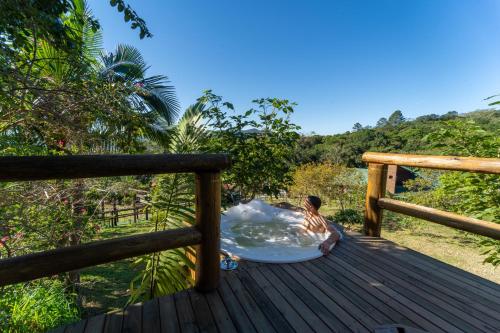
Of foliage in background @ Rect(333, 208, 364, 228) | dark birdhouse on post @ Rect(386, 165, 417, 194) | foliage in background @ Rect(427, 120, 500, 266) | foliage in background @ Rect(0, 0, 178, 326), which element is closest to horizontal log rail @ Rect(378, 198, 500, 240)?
foliage in background @ Rect(427, 120, 500, 266)

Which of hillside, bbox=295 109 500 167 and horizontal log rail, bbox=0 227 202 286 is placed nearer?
horizontal log rail, bbox=0 227 202 286

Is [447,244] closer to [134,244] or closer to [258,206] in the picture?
[258,206]

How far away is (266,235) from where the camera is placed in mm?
3412

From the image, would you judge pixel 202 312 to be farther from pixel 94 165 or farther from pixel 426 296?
pixel 426 296

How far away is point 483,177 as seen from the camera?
2.27m

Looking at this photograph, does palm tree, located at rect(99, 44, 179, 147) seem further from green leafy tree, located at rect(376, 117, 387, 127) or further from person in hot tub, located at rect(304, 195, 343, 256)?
green leafy tree, located at rect(376, 117, 387, 127)

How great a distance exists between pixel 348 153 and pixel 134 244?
21.7 meters

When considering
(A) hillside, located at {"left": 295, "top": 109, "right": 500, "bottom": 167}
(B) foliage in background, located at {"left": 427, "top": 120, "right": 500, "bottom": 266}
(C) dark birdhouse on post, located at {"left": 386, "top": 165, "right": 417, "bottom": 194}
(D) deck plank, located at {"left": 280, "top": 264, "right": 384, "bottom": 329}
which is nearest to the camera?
(D) deck plank, located at {"left": 280, "top": 264, "right": 384, "bottom": 329}

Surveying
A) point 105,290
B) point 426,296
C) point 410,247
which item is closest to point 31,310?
point 105,290

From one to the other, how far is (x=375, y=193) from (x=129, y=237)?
2.47 meters

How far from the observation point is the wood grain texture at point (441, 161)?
5.07 feet

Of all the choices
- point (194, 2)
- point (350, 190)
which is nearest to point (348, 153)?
point (350, 190)

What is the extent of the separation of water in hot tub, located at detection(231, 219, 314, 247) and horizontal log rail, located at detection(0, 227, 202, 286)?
1599 mm

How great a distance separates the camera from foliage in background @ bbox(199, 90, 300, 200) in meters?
3.84
